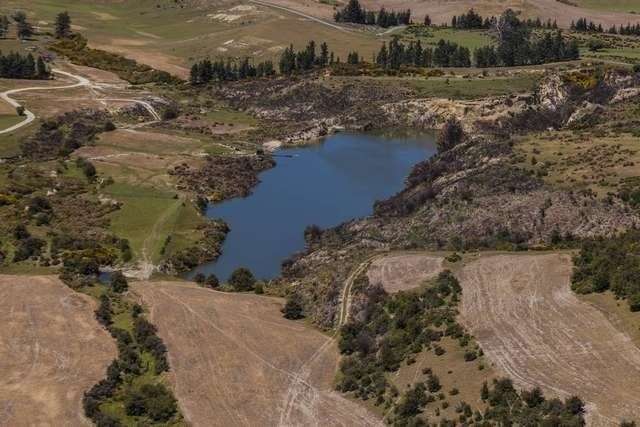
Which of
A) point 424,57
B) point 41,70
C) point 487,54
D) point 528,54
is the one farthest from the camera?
point 424,57

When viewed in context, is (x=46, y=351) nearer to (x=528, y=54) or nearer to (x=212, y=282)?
(x=212, y=282)

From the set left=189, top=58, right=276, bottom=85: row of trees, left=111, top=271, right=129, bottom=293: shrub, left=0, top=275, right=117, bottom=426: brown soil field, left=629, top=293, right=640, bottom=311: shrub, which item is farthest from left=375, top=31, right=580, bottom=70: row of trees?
left=629, top=293, right=640, bottom=311: shrub

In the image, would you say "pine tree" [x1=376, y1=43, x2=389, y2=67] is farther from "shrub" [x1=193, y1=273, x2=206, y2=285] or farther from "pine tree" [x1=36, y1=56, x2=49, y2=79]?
"shrub" [x1=193, y1=273, x2=206, y2=285]

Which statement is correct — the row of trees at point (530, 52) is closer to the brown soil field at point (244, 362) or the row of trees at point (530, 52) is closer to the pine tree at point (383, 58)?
the pine tree at point (383, 58)

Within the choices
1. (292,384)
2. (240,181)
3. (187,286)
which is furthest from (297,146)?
(292,384)

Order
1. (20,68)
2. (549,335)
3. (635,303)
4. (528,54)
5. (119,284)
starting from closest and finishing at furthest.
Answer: (549,335) < (635,303) < (119,284) < (20,68) < (528,54)

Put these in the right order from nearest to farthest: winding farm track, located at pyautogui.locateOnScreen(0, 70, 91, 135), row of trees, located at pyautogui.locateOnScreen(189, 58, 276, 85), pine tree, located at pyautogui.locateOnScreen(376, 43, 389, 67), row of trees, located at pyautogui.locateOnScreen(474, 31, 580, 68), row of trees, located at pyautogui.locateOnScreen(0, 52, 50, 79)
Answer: winding farm track, located at pyautogui.locateOnScreen(0, 70, 91, 135) < row of trees, located at pyautogui.locateOnScreen(474, 31, 580, 68) < row of trees, located at pyautogui.locateOnScreen(0, 52, 50, 79) < pine tree, located at pyautogui.locateOnScreen(376, 43, 389, 67) < row of trees, located at pyautogui.locateOnScreen(189, 58, 276, 85)

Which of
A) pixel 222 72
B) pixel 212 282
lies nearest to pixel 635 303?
pixel 212 282
